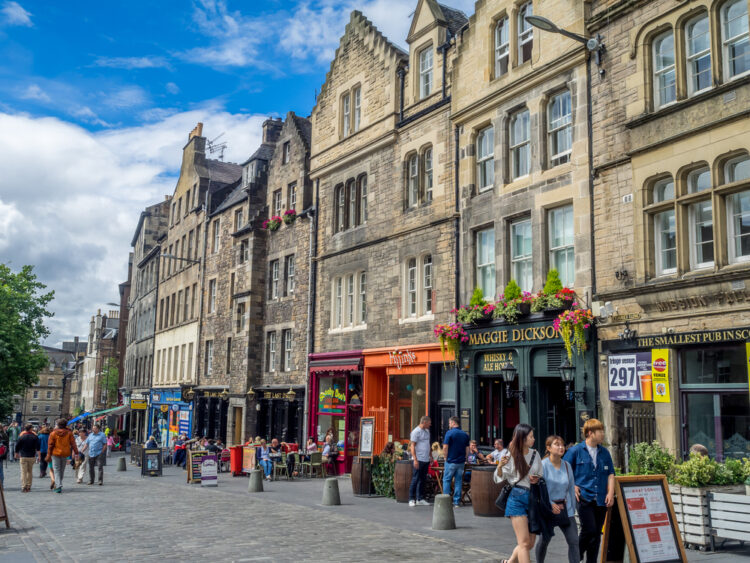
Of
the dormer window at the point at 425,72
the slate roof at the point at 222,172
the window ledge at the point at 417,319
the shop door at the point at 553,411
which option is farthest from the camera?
the slate roof at the point at 222,172

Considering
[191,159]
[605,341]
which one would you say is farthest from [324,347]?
[191,159]

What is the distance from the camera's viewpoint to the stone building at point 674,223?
1360cm

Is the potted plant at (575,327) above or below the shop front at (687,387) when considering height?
above

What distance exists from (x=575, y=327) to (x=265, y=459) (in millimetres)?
11897

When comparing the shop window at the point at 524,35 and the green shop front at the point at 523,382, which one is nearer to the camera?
the green shop front at the point at 523,382

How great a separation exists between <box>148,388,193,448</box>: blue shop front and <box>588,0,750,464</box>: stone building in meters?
29.0

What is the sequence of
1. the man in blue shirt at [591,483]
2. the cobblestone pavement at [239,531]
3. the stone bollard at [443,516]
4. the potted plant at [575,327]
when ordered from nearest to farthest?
1. the man in blue shirt at [591,483]
2. the cobblestone pavement at [239,531]
3. the stone bollard at [443,516]
4. the potted plant at [575,327]

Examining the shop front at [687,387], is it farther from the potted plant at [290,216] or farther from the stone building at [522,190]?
the potted plant at [290,216]

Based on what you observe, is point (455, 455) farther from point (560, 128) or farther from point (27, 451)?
point (27, 451)

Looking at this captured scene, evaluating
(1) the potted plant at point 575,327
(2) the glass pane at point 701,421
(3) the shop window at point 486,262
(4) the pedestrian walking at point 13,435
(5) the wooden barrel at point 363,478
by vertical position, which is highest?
(3) the shop window at point 486,262

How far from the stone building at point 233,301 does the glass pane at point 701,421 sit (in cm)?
2108

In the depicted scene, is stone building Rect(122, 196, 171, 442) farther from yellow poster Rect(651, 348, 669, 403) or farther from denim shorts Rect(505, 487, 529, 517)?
denim shorts Rect(505, 487, 529, 517)

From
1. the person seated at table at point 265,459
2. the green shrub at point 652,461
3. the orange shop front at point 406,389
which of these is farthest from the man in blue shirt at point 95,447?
the green shrub at point 652,461

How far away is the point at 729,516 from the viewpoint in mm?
9977
